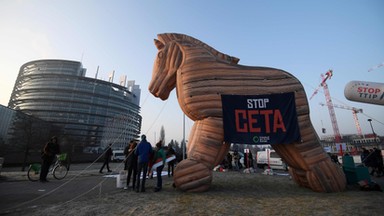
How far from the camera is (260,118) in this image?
19.3 ft

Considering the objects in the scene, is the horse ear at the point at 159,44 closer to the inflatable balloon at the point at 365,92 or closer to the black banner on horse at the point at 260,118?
the black banner on horse at the point at 260,118

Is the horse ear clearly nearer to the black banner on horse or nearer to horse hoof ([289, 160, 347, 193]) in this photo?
the black banner on horse

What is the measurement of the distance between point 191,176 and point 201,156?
1.92ft

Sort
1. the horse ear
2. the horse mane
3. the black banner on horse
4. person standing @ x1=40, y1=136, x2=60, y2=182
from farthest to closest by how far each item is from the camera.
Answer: person standing @ x1=40, y1=136, x2=60, y2=182 < the horse ear < the horse mane < the black banner on horse

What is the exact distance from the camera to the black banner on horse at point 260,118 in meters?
5.67

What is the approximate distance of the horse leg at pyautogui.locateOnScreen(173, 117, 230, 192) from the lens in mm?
5062

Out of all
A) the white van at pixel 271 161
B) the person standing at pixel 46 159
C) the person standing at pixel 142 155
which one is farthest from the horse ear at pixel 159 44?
the white van at pixel 271 161

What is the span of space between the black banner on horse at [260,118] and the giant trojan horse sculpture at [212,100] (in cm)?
18

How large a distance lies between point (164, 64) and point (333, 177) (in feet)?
20.4

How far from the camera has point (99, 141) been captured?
7325 cm

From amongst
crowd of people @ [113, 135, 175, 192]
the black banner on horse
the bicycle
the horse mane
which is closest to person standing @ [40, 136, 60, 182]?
the bicycle

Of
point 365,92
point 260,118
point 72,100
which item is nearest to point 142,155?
point 260,118

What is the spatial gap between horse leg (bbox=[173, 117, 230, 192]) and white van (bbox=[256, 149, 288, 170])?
518 inches

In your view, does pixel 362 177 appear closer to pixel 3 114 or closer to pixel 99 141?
pixel 3 114
